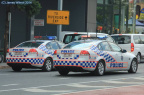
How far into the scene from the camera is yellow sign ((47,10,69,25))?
3130cm

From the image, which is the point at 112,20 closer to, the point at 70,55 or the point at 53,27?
the point at 53,27

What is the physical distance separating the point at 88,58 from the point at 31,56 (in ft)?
12.4

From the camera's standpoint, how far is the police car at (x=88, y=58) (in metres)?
17.5

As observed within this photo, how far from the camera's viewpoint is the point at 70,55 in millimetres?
17703

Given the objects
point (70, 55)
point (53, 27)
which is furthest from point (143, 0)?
point (70, 55)

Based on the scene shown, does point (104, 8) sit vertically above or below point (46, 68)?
above

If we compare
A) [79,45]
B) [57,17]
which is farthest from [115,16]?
[79,45]

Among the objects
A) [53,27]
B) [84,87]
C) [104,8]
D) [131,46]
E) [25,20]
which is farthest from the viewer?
[104,8]

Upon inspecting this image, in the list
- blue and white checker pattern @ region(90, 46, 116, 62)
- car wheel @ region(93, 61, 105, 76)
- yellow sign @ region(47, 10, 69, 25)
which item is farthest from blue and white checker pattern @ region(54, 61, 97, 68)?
yellow sign @ region(47, 10, 69, 25)

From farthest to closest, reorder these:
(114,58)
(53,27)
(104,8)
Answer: (104,8) < (53,27) < (114,58)

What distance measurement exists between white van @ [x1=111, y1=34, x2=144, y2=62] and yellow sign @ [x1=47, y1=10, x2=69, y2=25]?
3.80 m

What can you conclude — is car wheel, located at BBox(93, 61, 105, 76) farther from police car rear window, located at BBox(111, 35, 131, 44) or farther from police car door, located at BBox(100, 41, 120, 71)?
police car rear window, located at BBox(111, 35, 131, 44)

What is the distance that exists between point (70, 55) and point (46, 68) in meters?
3.42

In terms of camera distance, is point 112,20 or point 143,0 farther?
point 143,0
